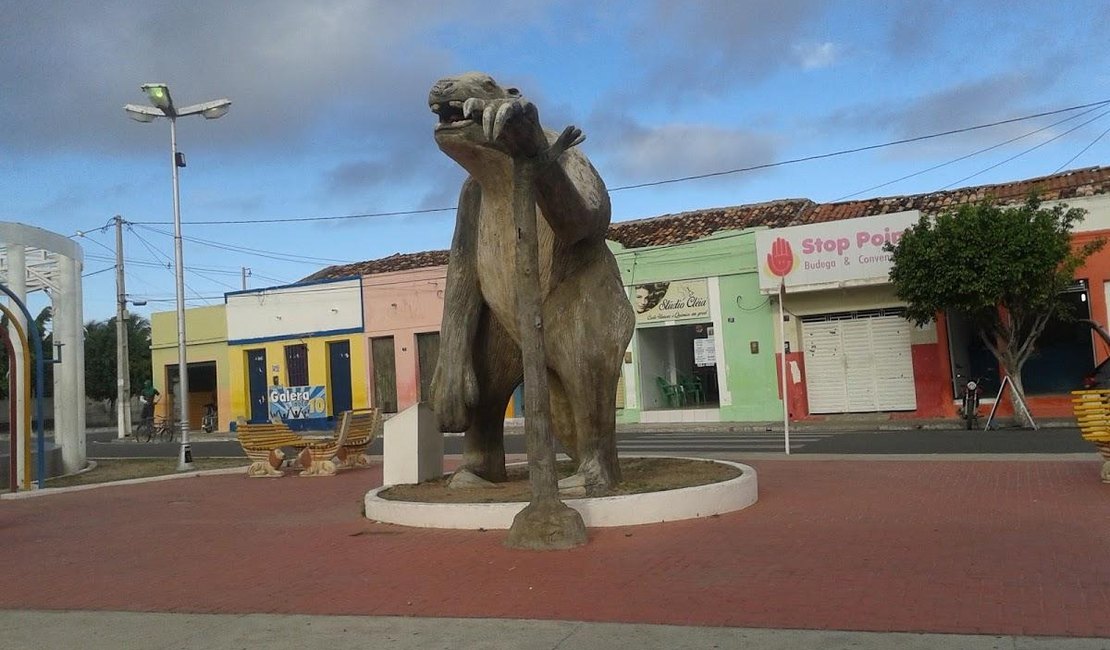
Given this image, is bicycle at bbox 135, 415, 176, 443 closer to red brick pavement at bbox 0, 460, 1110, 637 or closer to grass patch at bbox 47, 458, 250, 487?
grass patch at bbox 47, 458, 250, 487

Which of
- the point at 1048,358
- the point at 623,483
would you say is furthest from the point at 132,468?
the point at 1048,358

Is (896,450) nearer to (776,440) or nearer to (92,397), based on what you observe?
(776,440)

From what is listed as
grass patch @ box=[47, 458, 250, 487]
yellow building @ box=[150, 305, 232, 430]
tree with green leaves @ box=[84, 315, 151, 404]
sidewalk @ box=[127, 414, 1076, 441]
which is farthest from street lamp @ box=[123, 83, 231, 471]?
tree with green leaves @ box=[84, 315, 151, 404]

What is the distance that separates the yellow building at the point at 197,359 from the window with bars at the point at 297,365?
9.77 feet

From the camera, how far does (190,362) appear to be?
34938mm

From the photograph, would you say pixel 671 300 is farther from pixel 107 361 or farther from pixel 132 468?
pixel 107 361

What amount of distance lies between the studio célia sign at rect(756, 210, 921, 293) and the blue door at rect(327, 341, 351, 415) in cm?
1396

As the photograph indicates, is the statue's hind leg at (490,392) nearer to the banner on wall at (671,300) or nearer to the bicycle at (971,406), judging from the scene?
the bicycle at (971,406)

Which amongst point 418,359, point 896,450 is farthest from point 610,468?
point 418,359

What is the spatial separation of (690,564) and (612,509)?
144cm

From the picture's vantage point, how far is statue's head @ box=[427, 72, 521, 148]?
6957mm

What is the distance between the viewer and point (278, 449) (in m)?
14.1

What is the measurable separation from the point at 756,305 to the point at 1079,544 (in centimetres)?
1772

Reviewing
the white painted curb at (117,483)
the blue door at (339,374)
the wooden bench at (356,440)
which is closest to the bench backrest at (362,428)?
the wooden bench at (356,440)
